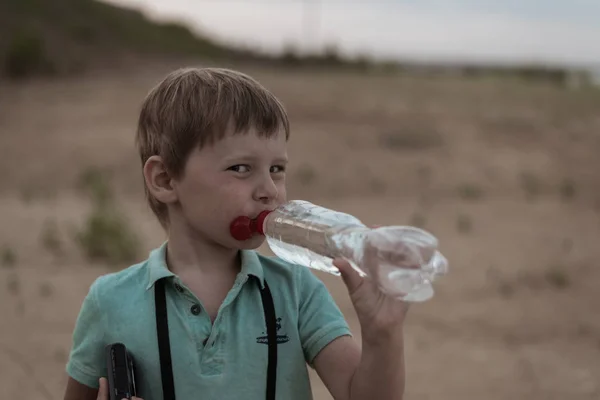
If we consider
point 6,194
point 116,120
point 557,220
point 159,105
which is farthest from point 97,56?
point 159,105

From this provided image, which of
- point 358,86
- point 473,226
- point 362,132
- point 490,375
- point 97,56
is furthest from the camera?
point 97,56

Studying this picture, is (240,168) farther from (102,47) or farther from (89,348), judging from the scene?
(102,47)

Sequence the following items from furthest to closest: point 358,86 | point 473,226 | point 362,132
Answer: point 358,86, point 362,132, point 473,226

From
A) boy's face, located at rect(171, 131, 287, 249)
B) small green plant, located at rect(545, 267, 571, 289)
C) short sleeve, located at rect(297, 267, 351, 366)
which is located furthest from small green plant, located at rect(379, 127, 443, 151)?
boy's face, located at rect(171, 131, 287, 249)

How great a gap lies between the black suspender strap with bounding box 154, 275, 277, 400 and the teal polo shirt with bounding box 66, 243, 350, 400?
14mm

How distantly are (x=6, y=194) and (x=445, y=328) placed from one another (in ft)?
22.6

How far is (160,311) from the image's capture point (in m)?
2.39

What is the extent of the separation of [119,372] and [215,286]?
1.12ft

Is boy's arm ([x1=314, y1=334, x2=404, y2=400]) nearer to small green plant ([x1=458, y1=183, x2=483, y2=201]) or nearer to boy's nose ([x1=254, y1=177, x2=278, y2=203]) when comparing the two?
boy's nose ([x1=254, y1=177, x2=278, y2=203])

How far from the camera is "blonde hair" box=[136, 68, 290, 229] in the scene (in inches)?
93.5

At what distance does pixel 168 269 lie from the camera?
2.47 m

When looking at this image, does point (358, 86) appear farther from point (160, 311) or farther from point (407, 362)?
point (160, 311)

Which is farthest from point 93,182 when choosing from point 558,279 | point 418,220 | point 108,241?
point 558,279

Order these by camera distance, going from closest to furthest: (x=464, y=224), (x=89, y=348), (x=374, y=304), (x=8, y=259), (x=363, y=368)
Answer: (x=374, y=304) < (x=363, y=368) < (x=89, y=348) < (x=8, y=259) < (x=464, y=224)
